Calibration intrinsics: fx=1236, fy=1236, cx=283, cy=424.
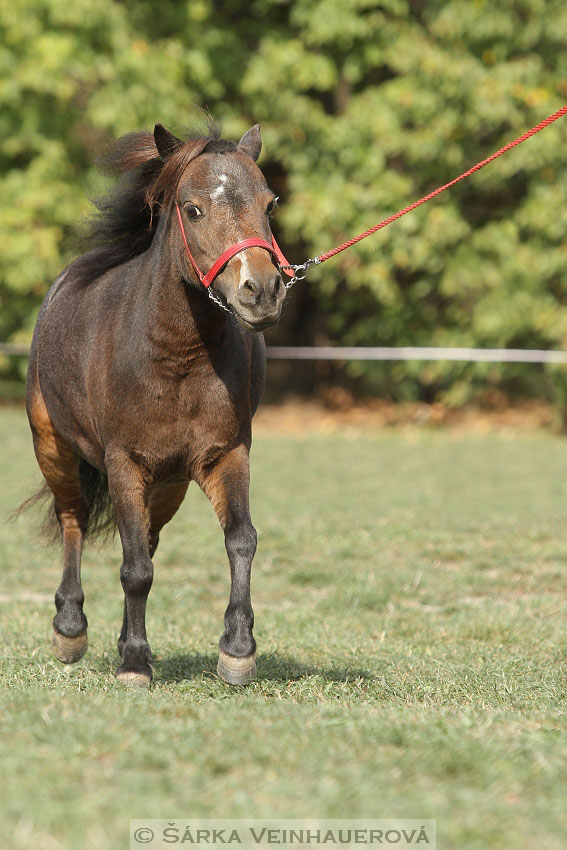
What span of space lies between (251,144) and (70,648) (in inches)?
101

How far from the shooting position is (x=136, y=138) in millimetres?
5773

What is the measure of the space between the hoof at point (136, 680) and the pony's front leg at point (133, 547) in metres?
0.03

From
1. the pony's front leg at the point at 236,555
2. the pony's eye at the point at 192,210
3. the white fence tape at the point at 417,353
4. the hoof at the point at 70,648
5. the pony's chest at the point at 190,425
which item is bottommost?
the white fence tape at the point at 417,353

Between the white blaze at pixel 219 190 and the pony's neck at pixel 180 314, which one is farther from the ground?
the white blaze at pixel 219 190

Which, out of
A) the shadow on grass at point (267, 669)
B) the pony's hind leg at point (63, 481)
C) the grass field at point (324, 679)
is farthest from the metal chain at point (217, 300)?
the pony's hind leg at point (63, 481)

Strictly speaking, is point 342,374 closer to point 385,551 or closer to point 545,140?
point 545,140

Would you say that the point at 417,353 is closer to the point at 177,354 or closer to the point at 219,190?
the point at 177,354

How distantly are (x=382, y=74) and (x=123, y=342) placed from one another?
1623 cm

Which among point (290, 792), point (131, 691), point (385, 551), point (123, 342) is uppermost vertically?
point (123, 342)

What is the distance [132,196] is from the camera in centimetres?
579

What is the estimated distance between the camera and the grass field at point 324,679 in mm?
3441

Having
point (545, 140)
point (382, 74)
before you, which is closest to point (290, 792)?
point (545, 140)

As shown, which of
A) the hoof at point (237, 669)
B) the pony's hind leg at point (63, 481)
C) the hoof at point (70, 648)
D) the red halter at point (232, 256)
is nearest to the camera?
the red halter at point (232, 256)

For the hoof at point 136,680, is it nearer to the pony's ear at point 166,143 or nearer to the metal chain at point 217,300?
the metal chain at point 217,300
